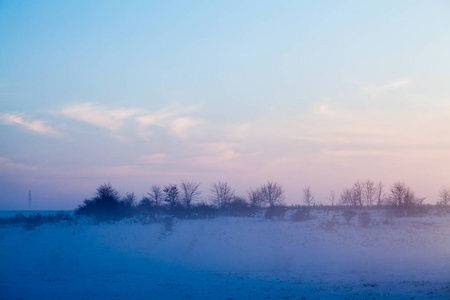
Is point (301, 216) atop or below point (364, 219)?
atop

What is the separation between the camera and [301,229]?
38531mm

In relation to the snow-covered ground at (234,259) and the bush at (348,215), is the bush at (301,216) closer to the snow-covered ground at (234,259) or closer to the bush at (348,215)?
the snow-covered ground at (234,259)

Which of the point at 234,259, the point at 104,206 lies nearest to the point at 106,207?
the point at 104,206

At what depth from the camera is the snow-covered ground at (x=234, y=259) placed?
21.8 m

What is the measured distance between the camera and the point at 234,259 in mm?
33312

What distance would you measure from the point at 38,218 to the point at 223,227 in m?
19.5

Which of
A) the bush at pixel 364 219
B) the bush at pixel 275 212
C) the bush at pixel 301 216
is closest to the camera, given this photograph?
the bush at pixel 364 219

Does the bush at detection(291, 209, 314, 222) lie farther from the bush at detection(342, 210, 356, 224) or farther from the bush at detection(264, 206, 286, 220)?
the bush at detection(342, 210, 356, 224)

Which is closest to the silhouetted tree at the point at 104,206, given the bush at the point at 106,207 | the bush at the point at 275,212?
the bush at the point at 106,207

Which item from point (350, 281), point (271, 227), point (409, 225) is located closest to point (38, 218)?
point (271, 227)

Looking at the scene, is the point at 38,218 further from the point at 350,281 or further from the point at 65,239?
the point at 350,281

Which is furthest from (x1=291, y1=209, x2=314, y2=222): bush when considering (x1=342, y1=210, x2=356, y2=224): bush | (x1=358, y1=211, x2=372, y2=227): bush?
(x1=358, y1=211, x2=372, y2=227): bush

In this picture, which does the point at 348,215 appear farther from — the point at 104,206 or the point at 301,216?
the point at 104,206

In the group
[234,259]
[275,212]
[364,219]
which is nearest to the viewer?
[234,259]
